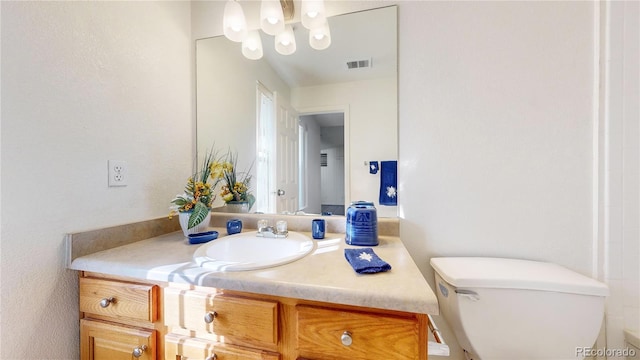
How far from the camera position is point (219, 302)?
656 millimetres

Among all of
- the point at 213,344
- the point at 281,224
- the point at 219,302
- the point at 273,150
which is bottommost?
the point at 213,344

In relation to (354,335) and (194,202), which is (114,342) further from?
(354,335)

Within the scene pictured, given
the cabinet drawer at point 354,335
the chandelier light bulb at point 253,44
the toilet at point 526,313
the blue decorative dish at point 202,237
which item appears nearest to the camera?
the cabinet drawer at point 354,335

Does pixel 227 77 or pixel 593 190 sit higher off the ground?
pixel 227 77

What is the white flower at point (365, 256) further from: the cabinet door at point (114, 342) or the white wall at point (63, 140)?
the white wall at point (63, 140)

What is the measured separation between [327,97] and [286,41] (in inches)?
13.9

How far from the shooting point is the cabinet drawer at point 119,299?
71 cm

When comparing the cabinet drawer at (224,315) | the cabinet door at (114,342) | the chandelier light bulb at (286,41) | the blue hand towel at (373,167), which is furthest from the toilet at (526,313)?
the chandelier light bulb at (286,41)

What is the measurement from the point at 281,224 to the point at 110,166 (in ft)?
2.38

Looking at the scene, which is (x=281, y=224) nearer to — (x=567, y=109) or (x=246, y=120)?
(x=246, y=120)

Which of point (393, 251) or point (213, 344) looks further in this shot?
point (393, 251)

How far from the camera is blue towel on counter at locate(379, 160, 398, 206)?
43.5 inches

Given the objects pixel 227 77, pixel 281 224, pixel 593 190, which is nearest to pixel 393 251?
pixel 281 224

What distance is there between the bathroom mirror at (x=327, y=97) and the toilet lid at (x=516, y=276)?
341mm
